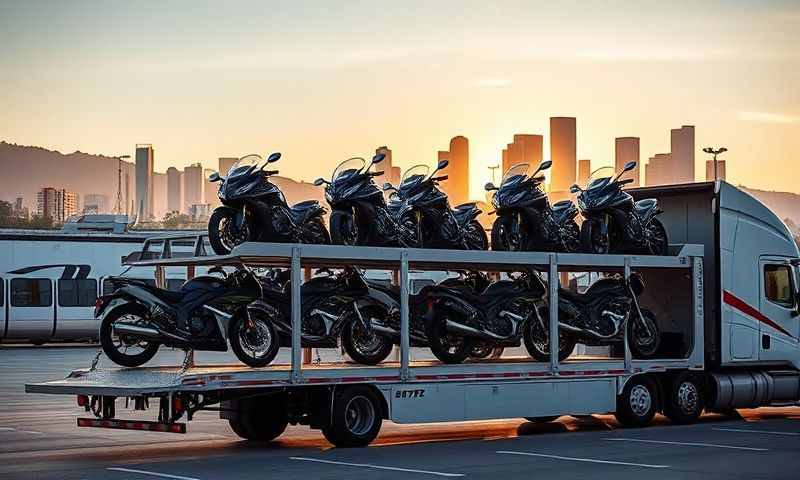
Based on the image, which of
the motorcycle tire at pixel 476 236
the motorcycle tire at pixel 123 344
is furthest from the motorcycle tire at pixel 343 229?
the motorcycle tire at pixel 123 344

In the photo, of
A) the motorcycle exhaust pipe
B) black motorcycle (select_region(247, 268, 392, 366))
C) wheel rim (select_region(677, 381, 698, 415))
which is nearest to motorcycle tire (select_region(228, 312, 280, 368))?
black motorcycle (select_region(247, 268, 392, 366))

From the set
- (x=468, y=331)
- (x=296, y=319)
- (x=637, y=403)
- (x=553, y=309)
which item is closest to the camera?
A: (x=296, y=319)

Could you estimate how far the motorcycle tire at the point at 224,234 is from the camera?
18.7 m

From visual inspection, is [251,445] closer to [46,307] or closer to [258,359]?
[258,359]

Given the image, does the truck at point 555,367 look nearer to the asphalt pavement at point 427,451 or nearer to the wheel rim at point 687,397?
the wheel rim at point 687,397

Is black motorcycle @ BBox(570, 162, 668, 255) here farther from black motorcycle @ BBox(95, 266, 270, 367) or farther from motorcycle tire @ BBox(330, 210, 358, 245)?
black motorcycle @ BBox(95, 266, 270, 367)

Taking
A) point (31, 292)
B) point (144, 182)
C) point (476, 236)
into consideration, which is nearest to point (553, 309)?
point (476, 236)

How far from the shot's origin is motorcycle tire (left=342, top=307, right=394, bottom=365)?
18.7 meters

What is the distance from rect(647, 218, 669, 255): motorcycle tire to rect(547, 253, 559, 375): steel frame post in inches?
96.2

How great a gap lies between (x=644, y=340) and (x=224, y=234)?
697cm

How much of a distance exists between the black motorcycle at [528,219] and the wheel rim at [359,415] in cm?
450

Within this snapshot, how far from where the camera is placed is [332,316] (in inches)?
737

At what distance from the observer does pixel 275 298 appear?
18.3m

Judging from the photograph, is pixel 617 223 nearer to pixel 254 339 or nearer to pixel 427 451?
pixel 427 451
